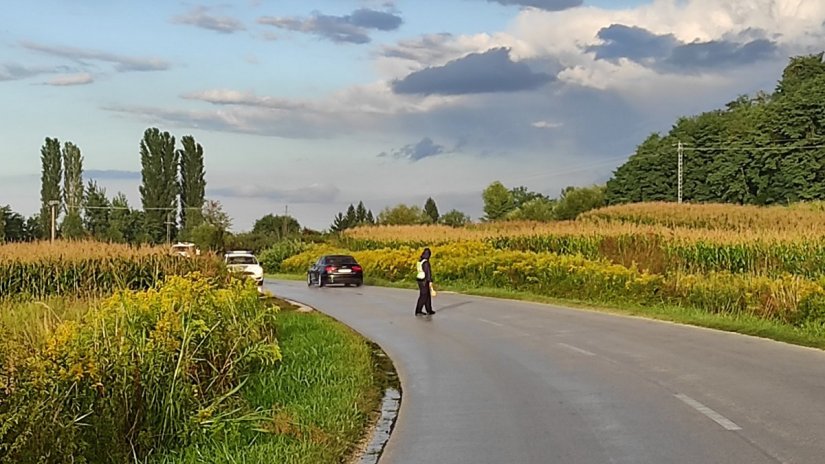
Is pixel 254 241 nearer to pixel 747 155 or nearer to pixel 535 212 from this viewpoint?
pixel 535 212

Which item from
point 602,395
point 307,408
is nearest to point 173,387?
point 307,408

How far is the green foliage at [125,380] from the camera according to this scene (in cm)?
768

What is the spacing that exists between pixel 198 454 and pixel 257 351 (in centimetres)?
419

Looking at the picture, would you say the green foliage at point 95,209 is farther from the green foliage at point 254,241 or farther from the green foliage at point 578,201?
the green foliage at point 578,201

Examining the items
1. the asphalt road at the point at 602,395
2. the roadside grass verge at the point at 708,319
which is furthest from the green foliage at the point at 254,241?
the asphalt road at the point at 602,395

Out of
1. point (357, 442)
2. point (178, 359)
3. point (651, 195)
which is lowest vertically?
point (357, 442)

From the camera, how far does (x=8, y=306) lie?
17531mm

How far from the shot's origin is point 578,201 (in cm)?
10731

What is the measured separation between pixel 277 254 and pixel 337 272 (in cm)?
2802

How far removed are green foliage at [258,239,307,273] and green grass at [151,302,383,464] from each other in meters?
54.4

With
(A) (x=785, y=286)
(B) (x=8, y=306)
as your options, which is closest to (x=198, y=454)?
(B) (x=8, y=306)

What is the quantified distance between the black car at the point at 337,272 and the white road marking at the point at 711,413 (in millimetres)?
34068

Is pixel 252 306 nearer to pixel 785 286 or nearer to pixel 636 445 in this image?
pixel 636 445

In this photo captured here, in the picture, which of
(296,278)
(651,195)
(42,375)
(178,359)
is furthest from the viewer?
(651,195)
